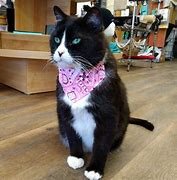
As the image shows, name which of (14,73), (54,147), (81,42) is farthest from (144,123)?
(14,73)

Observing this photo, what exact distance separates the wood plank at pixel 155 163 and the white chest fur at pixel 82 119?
162mm

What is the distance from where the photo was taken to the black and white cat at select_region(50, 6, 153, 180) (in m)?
0.65

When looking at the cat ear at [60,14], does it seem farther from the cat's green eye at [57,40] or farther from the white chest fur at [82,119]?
the white chest fur at [82,119]

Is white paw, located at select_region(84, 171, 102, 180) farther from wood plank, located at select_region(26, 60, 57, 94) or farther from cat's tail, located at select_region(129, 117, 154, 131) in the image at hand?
wood plank, located at select_region(26, 60, 57, 94)

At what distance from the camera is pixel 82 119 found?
724 millimetres

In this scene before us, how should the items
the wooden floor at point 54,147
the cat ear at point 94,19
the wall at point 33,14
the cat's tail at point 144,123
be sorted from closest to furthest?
the cat ear at point 94,19 → the wooden floor at point 54,147 → the cat's tail at point 144,123 → the wall at point 33,14

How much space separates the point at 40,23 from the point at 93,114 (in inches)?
60.1

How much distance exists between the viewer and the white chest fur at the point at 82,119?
71cm

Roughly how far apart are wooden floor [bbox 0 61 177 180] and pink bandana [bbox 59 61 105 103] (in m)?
0.25

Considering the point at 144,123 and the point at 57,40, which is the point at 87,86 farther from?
the point at 144,123

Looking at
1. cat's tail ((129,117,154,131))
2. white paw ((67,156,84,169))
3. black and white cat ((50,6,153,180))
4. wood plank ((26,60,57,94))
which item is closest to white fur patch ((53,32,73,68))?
black and white cat ((50,6,153,180))

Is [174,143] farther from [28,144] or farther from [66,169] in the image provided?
[28,144]

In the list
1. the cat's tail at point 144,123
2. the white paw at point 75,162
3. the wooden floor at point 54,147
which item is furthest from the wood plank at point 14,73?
the white paw at point 75,162

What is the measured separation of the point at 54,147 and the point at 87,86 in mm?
326
